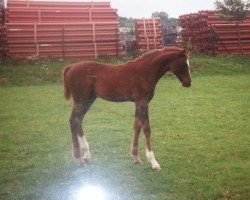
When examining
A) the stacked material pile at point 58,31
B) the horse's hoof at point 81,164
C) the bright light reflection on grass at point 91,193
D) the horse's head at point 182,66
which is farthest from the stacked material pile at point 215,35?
the bright light reflection on grass at point 91,193

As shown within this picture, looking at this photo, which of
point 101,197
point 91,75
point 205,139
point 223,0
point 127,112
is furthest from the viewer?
point 223,0

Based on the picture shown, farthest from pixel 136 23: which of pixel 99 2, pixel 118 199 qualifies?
pixel 118 199

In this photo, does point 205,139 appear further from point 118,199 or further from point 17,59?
point 17,59

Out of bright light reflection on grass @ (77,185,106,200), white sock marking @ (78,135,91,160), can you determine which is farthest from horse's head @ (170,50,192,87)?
bright light reflection on grass @ (77,185,106,200)

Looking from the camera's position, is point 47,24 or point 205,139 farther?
point 47,24

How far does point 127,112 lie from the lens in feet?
49.0

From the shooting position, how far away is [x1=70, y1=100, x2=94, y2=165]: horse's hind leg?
9008 millimetres

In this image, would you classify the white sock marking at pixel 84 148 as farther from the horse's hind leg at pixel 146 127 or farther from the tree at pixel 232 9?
the tree at pixel 232 9

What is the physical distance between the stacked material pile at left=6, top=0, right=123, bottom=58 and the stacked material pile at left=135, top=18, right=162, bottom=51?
2934 millimetres

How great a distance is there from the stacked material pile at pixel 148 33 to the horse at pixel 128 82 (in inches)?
876

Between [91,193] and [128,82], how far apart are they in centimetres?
260

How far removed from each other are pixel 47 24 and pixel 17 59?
3.26 m

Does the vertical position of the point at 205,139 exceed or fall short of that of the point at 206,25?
it falls short

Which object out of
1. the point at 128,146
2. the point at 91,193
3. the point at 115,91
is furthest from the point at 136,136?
the point at 91,193
